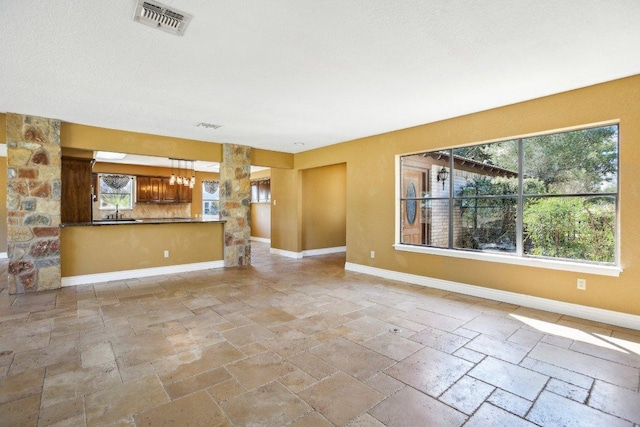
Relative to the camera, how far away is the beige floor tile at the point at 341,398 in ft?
6.04

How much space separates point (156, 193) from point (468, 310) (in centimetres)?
917

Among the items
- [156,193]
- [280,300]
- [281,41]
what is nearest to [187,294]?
[280,300]

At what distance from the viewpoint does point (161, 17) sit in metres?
2.13

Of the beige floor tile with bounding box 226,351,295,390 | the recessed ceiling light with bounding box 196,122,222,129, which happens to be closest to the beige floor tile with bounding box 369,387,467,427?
the beige floor tile with bounding box 226,351,295,390

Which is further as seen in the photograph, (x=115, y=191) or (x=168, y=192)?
(x=168, y=192)

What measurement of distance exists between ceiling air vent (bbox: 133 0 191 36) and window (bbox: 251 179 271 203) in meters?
7.59

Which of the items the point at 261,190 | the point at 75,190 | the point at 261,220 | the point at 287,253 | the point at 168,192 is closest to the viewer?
the point at 75,190

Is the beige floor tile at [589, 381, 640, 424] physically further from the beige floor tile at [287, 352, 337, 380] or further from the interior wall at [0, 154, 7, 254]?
the interior wall at [0, 154, 7, 254]

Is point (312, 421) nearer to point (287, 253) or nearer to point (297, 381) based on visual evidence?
point (297, 381)

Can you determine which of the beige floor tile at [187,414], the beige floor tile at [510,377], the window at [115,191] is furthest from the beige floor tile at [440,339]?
the window at [115,191]

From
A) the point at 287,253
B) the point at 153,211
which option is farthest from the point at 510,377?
the point at 153,211

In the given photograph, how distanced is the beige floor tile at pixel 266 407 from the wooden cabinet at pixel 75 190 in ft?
18.7

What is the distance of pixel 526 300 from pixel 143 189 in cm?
979

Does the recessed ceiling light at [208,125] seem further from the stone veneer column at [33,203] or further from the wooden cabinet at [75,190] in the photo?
the wooden cabinet at [75,190]
